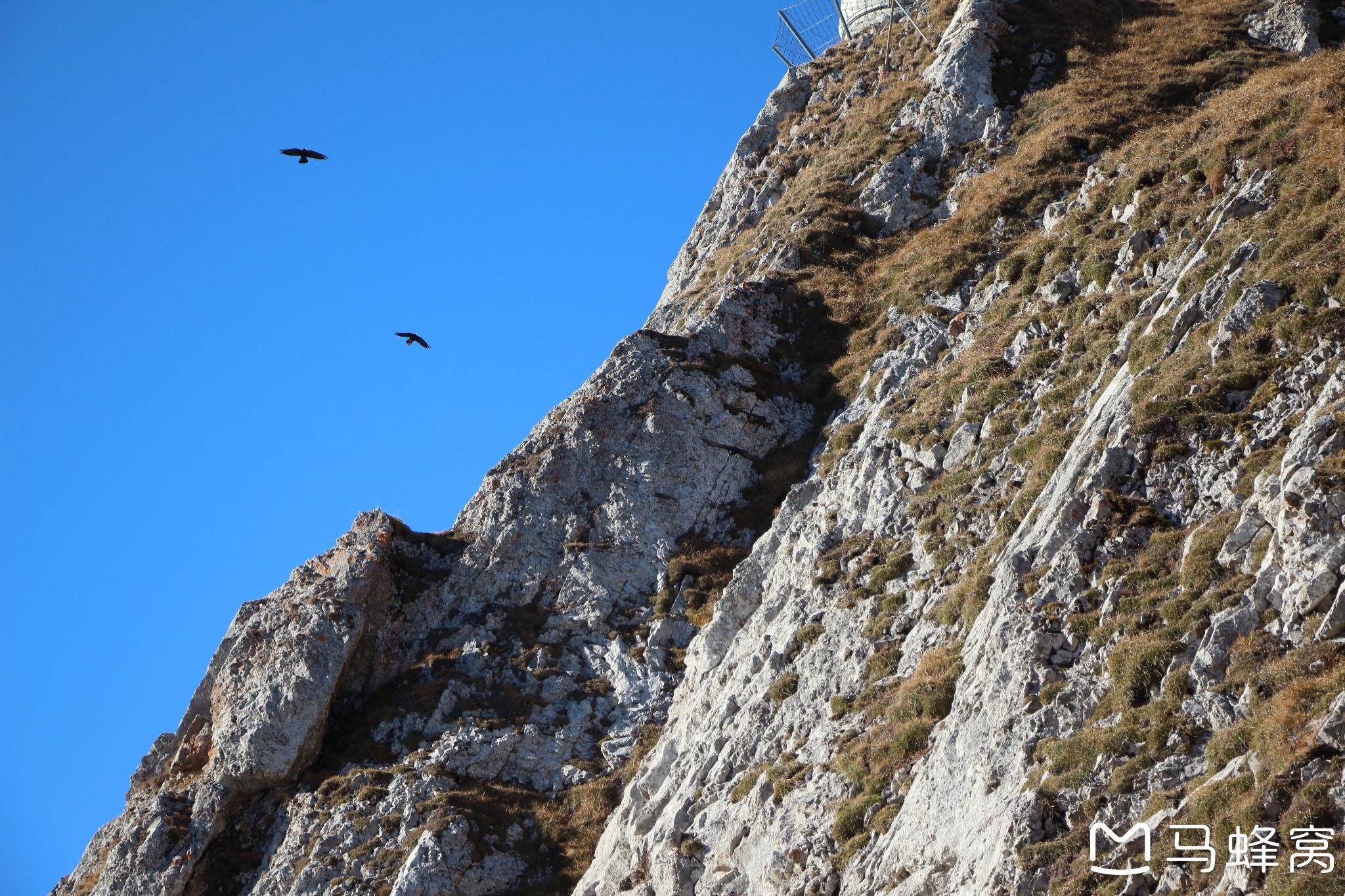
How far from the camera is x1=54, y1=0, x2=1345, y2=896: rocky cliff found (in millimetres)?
18938

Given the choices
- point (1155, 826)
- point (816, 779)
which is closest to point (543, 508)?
point (816, 779)

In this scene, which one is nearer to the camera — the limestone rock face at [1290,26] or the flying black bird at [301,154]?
the flying black bird at [301,154]

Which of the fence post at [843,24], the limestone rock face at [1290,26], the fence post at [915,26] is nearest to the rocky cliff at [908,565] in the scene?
the limestone rock face at [1290,26]

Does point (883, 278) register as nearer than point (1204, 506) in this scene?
No

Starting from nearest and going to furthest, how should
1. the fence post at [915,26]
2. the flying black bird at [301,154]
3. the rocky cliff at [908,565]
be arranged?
the rocky cliff at [908,565], the flying black bird at [301,154], the fence post at [915,26]

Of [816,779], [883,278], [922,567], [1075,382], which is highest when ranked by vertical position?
[883,278]

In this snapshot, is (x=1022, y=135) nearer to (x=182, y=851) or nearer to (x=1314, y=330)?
(x=1314, y=330)

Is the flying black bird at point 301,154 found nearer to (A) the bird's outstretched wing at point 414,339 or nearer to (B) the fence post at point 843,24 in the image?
(A) the bird's outstretched wing at point 414,339

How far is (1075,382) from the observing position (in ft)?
99.2

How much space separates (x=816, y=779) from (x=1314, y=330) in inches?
539

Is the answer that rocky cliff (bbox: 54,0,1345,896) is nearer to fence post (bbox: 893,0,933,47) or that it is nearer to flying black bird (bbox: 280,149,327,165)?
fence post (bbox: 893,0,933,47)

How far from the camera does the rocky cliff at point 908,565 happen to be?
62.1ft

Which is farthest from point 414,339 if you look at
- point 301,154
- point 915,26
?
point 915,26

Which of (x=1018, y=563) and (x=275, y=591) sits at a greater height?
(x=275, y=591)
